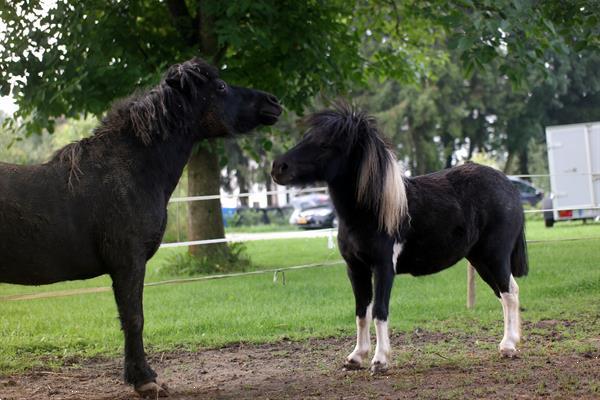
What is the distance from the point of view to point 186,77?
19.1 ft

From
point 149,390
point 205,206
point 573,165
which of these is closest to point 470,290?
point 149,390

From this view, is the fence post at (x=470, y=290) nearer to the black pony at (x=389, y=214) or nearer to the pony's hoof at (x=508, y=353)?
the black pony at (x=389, y=214)

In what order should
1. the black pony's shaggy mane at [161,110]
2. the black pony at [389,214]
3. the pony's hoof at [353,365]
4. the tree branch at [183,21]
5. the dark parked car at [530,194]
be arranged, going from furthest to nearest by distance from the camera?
the dark parked car at [530,194] → the tree branch at [183,21] → the pony's hoof at [353,365] → the black pony at [389,214] → the black pony's shaggy mane at [161,110]

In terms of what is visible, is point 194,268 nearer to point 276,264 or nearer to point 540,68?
point 276,264

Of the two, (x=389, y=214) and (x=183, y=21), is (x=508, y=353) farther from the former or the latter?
(x=183, y=21)

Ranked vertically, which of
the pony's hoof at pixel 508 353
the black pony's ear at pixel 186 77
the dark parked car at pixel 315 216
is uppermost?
the black pony's ear at pixel 186 77

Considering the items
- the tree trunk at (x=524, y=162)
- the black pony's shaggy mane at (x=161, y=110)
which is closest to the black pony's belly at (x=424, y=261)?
the black pony's shaggy mane at (x=161, y=110)

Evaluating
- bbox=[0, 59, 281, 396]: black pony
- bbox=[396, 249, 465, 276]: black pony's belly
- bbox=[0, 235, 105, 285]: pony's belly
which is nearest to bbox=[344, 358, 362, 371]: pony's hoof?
bbox=[396, 249, 465, 276]: black pony's belly

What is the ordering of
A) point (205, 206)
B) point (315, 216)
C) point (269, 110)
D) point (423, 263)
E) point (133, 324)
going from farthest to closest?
1. point (315, 216)
2. point (205, 206)
3. point (423, 263)
4. point (269, 110)
5. point (133, 324)

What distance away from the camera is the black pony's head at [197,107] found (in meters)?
5.78

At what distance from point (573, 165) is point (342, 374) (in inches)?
786

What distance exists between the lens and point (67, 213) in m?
5.35

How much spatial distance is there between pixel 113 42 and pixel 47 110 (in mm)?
1615

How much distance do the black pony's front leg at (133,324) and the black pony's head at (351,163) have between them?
140cm
